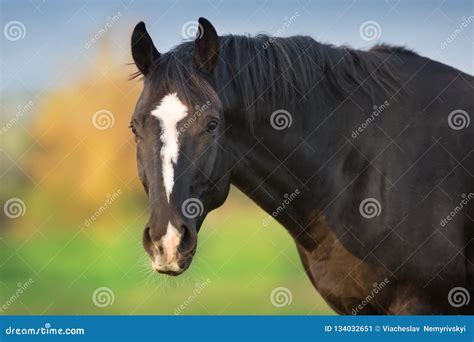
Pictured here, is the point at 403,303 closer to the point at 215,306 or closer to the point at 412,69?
the point at 412,69

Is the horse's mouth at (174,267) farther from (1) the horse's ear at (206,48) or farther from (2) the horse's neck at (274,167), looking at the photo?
(1) the horse's ear at (206,48)

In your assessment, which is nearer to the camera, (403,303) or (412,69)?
(403,303)

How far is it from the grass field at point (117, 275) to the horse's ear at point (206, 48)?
5.17m

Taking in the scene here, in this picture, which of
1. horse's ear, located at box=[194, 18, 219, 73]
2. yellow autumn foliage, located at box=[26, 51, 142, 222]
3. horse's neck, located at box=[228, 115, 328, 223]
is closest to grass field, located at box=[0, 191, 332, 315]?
yellow autumn foliage, located at box=[26, 51, 142, 222]

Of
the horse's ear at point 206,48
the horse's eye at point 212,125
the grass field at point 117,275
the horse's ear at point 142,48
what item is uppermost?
the horse's ear at point 142,48

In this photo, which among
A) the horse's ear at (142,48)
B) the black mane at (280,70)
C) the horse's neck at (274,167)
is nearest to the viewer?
the black mane at (280,70)

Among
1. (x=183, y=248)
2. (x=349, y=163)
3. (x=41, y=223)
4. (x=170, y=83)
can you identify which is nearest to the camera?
(x=183, y=248)

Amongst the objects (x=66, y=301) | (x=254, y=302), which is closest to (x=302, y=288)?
(x=254, y=302)

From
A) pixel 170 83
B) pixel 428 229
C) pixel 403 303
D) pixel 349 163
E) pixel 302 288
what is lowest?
pixel 302 288

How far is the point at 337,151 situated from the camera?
512 cm

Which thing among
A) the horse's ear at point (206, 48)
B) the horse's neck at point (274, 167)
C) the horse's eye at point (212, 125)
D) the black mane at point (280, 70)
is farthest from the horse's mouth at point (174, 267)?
the horse's ear at point (206, 48)

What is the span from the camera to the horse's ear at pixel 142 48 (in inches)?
192

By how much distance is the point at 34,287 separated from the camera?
10.8m

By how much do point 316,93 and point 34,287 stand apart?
727cm
